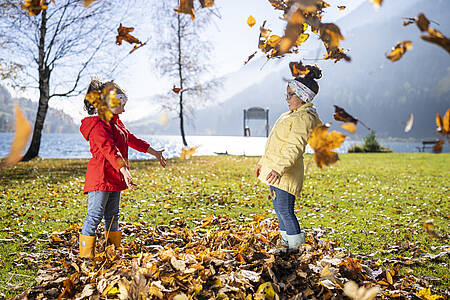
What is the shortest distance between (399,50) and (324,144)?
63 cm

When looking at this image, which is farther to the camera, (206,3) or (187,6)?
(206,3)

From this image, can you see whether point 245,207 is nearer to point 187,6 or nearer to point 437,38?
point 187,6

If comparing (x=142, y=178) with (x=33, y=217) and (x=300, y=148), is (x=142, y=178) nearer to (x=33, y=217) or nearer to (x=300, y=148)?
(x=33, y=217)

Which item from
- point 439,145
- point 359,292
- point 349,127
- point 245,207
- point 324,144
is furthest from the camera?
point 245,207

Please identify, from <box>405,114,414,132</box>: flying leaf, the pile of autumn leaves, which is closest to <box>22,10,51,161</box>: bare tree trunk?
the pile of autumn leaves

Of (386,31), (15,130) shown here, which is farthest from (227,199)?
(386,31)

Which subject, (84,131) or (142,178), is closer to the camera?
(84,131)

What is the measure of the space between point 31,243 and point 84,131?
1.80m

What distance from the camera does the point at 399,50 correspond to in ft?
5.19

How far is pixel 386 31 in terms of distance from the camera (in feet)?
617

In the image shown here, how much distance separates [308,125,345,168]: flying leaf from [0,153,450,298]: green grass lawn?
611mm

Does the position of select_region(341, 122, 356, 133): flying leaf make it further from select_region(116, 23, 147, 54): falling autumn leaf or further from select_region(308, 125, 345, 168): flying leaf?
select_region(116, 23, 147, 54): falling autumn leaf

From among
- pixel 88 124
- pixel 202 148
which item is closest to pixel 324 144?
pixel 88 124

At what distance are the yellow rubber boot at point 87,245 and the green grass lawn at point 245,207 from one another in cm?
49
